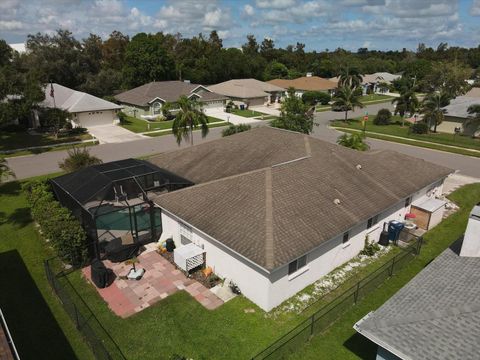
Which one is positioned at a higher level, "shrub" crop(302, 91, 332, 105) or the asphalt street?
"shrub" crop(302, 91, 332, 105)

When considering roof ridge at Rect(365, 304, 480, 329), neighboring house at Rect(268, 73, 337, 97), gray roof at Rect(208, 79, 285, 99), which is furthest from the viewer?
neighboring house at Rect(268, 73, 337, 97)

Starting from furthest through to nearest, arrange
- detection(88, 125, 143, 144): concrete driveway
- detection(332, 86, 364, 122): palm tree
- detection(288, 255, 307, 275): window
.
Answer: detection(332, 86, 364, 122): palm tree
detection(88, 125, 143, 144): concrete driveway
detection(288, 255, 307, 275): window

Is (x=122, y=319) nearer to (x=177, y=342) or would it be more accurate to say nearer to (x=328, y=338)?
(x=177, y=342)

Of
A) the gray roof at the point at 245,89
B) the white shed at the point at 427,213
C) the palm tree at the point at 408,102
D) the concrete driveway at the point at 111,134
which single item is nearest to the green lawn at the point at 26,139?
the concrete driveway at the point at 111,134

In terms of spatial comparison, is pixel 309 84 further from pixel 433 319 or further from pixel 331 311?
pixel 433 319

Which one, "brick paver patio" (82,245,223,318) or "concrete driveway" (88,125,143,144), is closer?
"brick paver patio" (82,245,223,318)

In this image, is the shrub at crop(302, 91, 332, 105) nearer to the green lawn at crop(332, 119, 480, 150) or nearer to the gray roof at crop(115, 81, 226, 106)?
the green lawn at crop(332, 119, 480, 150)

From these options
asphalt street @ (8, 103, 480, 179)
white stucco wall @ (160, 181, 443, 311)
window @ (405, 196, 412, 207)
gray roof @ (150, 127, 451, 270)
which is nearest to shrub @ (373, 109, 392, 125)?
asphalt street @ (8, 103, 480, 179)
